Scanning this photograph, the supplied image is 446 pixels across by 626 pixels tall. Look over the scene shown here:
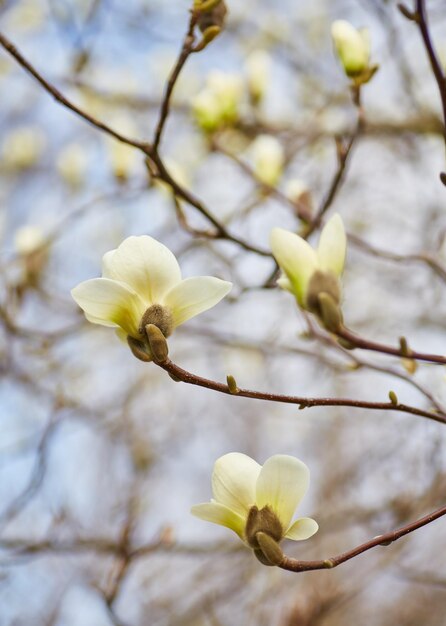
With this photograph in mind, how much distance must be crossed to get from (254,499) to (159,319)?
18 cm

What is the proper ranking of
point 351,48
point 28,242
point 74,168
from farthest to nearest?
1. point 74,168
2. point 28,242
3. point 351,48

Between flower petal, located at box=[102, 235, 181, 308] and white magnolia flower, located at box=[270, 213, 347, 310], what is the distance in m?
0.13

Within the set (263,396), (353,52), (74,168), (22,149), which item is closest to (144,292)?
(263,396)

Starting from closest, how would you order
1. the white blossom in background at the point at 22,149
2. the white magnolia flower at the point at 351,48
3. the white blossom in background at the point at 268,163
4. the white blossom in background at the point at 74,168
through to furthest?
the white magnolia flower at the point at 351,48, the white blossom in background at the point at 268,163, the white blossom in background at the point at 74,168, the white blossom in background at the point at 22,149

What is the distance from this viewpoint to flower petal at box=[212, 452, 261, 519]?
0.69 metres

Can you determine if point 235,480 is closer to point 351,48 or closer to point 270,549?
point 270,549

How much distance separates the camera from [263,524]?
2.26 feet

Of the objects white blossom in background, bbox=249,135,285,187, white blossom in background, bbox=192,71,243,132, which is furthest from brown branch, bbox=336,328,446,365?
white blossom in background, bbox=192,71,243,132

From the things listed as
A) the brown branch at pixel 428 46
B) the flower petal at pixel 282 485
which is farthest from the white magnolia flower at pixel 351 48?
the flower petal at pixel 282 485

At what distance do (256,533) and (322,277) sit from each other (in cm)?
24

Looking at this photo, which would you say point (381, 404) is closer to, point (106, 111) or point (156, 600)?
point (156, 600)

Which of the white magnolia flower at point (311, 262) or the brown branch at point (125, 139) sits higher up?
the white magnolia flower at point (311, 262)

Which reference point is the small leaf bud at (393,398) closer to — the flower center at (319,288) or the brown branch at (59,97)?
the flower center at (319,288)

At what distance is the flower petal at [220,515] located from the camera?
2.25 ft
